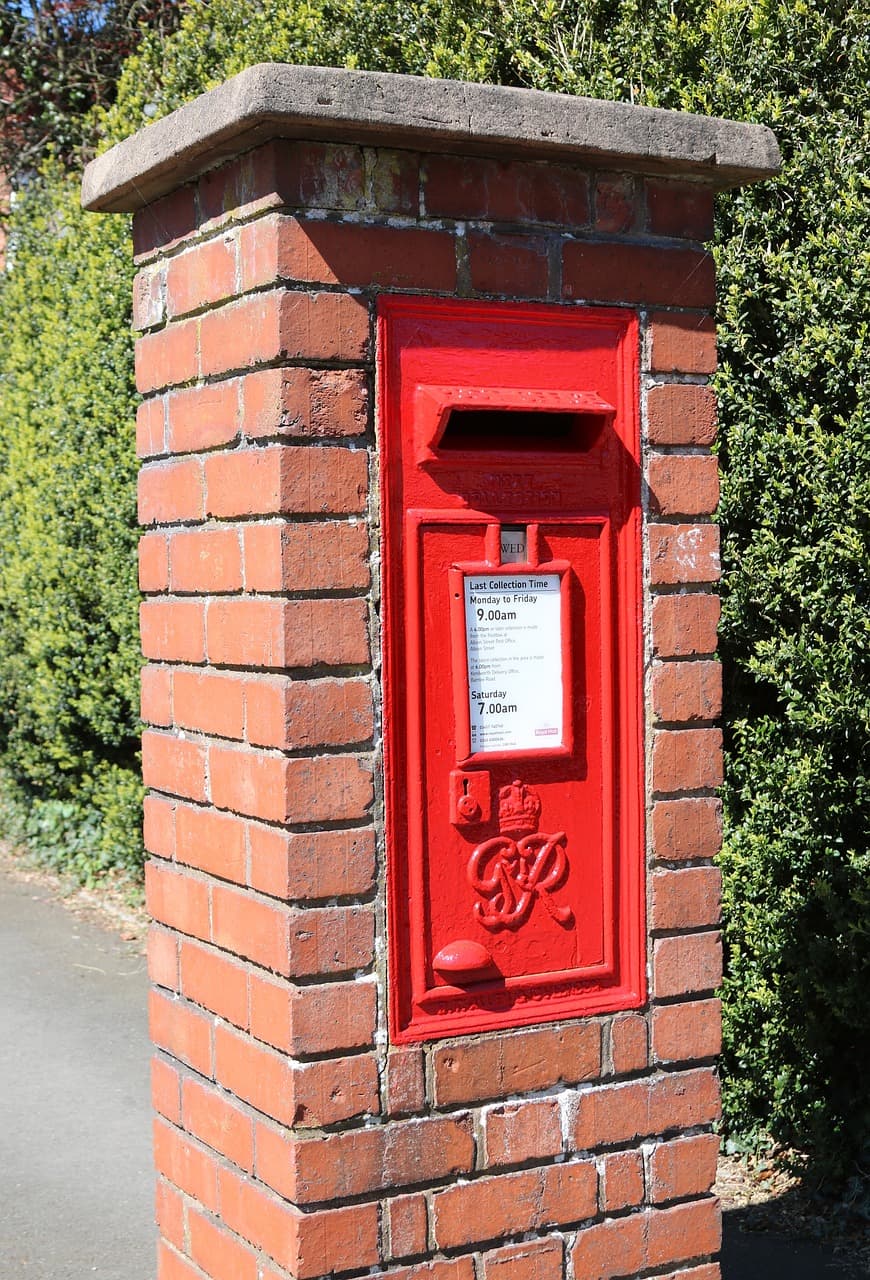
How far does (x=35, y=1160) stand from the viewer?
4.45m

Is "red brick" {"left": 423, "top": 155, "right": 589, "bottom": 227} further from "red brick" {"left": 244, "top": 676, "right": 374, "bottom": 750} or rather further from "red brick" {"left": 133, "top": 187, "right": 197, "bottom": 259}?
"red brick" {"left": 244, "top": 676, "right": 374, "bottom": 750}

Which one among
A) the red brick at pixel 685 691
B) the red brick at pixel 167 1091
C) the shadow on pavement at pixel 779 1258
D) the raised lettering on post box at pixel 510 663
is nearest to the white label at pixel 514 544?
the raised lettering on post box at pixel 510 663

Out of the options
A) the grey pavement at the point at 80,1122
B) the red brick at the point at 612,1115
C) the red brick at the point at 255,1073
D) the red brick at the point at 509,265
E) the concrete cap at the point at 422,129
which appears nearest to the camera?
the concrete cap at the point at 422,129

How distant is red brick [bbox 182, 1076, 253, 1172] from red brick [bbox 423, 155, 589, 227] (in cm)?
150

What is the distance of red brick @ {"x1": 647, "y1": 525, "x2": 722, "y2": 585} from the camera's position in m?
2.42

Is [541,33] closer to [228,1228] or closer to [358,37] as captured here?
[358,37]

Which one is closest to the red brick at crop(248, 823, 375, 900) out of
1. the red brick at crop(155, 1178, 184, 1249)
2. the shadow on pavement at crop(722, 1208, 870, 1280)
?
the red brick at crop(155, 1178, 184, 1249)

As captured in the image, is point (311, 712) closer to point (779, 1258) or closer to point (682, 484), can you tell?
point (682, 484)

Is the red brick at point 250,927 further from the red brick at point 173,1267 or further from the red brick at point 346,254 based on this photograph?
the red brick at point 346,254

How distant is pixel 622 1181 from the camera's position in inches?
94.3

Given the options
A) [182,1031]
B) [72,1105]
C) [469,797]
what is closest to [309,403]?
[469,797]

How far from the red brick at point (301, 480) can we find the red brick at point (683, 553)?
0.55 metres

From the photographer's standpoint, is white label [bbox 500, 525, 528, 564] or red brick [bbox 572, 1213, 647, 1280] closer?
white label [bbox 500, 525, 528, 564]

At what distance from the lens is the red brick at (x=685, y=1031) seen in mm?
2430
